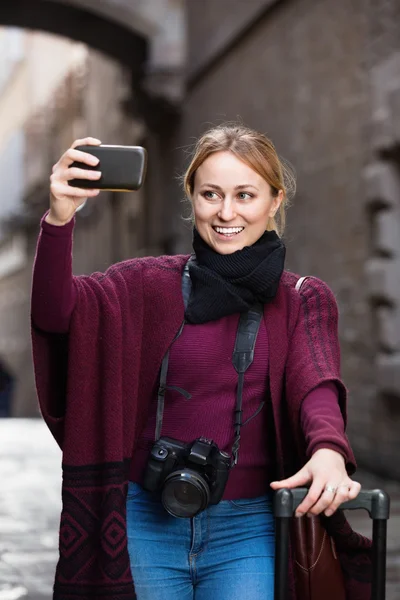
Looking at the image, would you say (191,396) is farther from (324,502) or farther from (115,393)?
(324,502)

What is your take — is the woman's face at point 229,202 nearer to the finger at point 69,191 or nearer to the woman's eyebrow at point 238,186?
the woman's eyebrow at point 238,186

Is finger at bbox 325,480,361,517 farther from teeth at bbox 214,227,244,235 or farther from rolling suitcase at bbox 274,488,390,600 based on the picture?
teeth at bbox 214,227,244,235

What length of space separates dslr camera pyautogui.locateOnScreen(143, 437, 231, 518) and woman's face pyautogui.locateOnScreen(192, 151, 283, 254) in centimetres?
44

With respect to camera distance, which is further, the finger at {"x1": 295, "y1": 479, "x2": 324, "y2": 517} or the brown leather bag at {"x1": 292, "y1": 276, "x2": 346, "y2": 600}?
the brown leather bag at {"x1": 292, "y1": 276, "x2": 346, "y2": 600}

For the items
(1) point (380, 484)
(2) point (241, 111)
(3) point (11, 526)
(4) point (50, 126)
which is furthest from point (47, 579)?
(4) point (50, 126)

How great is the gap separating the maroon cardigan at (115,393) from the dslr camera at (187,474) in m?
0.09

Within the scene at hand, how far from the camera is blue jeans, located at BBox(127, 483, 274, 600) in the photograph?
237 cm

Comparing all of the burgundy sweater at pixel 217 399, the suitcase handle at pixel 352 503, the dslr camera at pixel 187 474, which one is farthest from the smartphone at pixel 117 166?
the suitcase handle at pixel 352 503

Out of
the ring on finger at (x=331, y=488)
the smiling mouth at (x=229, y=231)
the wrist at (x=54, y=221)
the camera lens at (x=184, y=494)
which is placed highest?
the wrist at (x=54, y=221)

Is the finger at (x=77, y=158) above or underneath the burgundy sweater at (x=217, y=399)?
above

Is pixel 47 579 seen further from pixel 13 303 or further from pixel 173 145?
pixel 13 303

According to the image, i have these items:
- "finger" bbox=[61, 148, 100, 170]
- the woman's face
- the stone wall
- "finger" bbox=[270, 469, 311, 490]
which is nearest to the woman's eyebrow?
the woman's face

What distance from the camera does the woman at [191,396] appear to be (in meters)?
2.34

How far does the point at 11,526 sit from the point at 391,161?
3.81 metres
